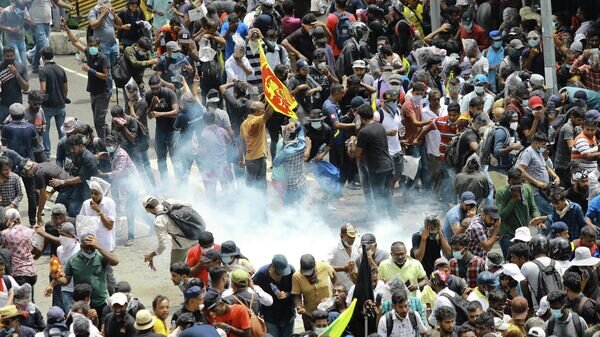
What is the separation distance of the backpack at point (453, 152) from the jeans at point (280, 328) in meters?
4.17

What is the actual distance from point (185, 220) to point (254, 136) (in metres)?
2.85

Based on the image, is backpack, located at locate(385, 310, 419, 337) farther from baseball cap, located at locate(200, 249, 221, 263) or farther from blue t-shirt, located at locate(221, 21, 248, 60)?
blue t-shirt, located at locate(221, 21, 248, 60)

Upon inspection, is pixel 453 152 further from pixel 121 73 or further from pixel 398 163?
pixel 121 73

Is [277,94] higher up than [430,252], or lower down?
higher up

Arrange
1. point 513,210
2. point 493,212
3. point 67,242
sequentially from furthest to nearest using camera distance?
point 513,210, point 493,212, point 67,242

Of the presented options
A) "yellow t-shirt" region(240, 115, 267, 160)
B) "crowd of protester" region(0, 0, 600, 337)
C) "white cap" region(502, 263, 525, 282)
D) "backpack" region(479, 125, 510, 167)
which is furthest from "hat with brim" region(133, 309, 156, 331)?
"backpack" region(479, 125, 510, 167)

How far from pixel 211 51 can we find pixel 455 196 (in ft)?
15.3

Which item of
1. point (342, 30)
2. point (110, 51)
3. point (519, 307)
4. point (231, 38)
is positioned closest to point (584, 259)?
point (519, 307)

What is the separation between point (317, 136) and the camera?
20.2 meters

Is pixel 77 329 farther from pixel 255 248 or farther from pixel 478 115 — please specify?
pixel 478 115

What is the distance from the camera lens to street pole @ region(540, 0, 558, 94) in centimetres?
2141

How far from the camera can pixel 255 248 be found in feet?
62.3

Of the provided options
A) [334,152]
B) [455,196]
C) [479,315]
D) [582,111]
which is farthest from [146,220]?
[479,315]

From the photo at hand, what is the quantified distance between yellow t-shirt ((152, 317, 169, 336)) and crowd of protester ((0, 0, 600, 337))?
2cm
